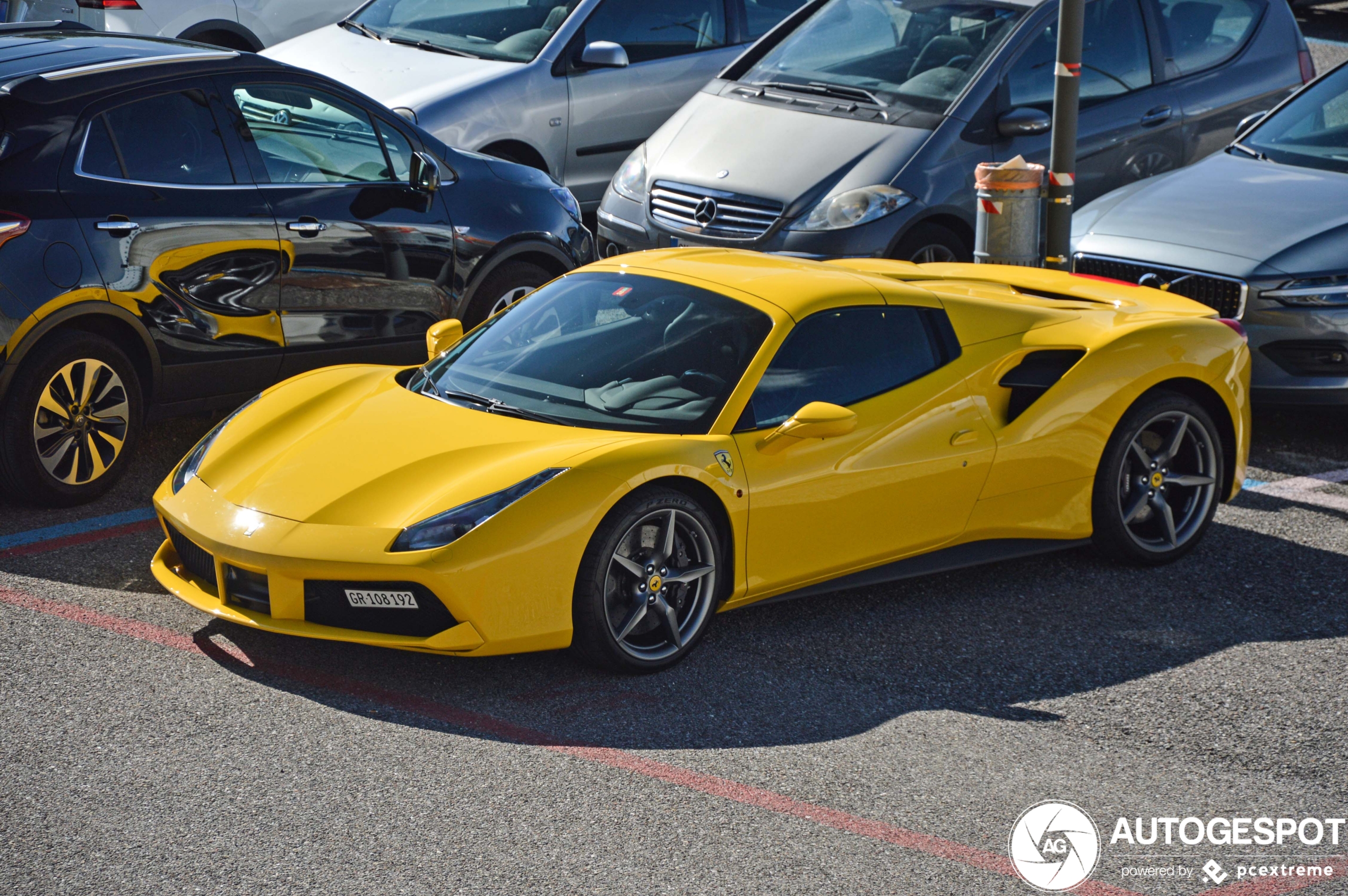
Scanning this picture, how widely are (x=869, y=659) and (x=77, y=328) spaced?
3.51m

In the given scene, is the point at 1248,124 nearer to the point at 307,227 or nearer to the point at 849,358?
the point at 849,358

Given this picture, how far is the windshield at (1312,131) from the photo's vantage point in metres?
8.99

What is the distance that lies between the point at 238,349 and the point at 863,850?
4.09 meters

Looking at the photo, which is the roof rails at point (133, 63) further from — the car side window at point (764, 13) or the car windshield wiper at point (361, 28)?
the car side window at point (764, 13)

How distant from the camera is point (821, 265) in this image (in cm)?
631

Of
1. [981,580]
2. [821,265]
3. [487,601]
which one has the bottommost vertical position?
[981,580]

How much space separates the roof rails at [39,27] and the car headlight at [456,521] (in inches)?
152

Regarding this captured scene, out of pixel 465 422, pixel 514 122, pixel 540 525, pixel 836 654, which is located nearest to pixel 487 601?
pixel 540 525

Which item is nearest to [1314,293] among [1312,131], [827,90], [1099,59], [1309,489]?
[1309,489]

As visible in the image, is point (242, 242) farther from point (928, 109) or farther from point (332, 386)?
point (928, 109)

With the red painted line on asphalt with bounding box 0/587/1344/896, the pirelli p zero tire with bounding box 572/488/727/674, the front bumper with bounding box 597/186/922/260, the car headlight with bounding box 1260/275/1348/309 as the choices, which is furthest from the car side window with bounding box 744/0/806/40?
the red painted line on asphalt with bounding box 0/587/1344/896

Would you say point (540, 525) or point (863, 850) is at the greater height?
point (540, 525)

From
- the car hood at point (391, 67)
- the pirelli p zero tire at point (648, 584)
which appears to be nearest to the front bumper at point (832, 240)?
the car hood at point (391, 67)

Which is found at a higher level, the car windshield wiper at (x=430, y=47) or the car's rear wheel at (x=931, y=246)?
the car windshield wiper at (x=430, y=47)
